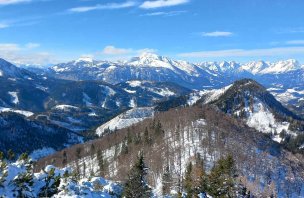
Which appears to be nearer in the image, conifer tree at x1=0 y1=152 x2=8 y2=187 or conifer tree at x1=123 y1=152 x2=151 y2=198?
conifer tree at x1=0 y1=152 x2=8 y2=187

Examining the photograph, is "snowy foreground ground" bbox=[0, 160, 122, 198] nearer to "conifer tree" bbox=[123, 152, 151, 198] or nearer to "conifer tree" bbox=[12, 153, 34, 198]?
"conifer tree" bbox=[12, 153, 34, 198]

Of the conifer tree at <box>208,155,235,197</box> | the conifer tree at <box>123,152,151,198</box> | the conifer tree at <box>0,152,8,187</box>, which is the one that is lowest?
the conifer tree at <box>208,155,235,197</box>

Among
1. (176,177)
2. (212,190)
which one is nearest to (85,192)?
(212,190)

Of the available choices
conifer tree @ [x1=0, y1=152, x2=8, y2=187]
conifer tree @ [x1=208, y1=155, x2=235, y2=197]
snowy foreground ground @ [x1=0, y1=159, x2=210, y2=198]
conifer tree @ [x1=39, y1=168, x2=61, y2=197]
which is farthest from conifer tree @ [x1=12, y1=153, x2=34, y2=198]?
conifer tree @ [x1=208, y1=155, x2=235, y2=197]

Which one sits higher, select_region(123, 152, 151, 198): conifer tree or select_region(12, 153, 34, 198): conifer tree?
select_region(12, 153, 34, 198): conifer tree

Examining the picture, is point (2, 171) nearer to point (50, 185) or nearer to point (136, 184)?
point (50, 185)

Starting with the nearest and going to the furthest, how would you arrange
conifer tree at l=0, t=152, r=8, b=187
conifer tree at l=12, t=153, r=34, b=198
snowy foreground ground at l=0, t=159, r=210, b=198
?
conifer tree at l=0, t=152, r=8, b=187 → snowy foreground ground at l=0, t=159, r=210, b=198 → conifer tree at l=12, t=153, r=34, b=198

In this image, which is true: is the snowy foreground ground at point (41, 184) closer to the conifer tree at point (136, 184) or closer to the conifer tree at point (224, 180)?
the conifer tree at point (136, 184)

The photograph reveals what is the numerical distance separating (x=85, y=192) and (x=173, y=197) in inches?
1478

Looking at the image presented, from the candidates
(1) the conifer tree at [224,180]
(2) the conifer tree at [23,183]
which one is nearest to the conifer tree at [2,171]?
(2) the conifer tree at [23,183]

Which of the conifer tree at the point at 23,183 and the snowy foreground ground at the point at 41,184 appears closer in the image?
the snowy foreground ground at the point at 41,184

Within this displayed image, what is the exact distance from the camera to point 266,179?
196m

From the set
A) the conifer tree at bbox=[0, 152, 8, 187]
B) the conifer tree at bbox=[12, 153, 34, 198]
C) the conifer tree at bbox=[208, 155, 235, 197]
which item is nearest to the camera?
the conifer tree at bbox=[0, 152, 8, 187]

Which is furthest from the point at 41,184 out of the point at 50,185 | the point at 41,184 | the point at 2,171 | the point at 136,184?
the point at 136,184
